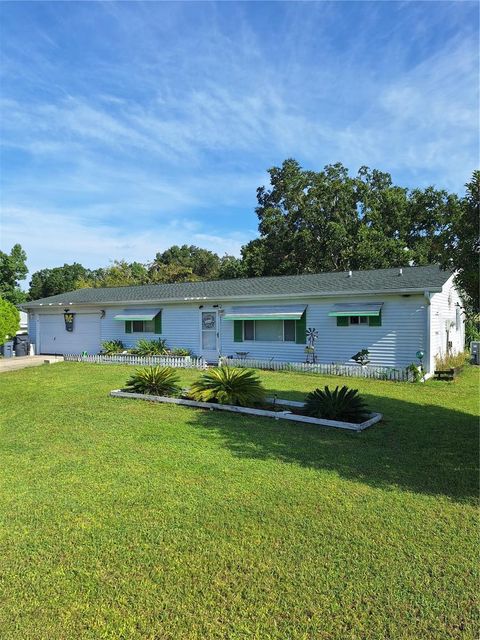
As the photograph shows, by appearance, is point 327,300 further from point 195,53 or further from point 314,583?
point 314,583

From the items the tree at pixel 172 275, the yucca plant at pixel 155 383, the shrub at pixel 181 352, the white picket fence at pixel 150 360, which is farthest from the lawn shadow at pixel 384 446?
the tree at pixel 172 275

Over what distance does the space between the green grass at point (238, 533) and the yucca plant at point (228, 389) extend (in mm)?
1683

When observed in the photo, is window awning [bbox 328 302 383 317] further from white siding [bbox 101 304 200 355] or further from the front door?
white siding [bbox 101 304 200 355]

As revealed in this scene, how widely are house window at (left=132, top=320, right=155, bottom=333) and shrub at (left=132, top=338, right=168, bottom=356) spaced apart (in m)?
0.67

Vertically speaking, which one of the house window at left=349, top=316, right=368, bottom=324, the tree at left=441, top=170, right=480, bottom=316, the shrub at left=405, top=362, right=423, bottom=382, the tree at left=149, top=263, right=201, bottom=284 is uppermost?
the tree at left=149, top=263, right=201, bottom=284

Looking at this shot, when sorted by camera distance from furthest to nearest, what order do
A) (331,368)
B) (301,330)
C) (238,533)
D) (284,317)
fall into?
(301,330) < (284,317) < (331,368) < (238,533)

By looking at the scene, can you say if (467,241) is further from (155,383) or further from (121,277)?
(121,277)

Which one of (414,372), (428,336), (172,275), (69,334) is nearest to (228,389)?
(414,372)

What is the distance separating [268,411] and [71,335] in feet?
52.9

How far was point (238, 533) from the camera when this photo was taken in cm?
369

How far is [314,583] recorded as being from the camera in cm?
299

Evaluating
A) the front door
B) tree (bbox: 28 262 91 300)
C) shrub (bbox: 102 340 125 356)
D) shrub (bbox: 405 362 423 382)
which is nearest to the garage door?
shrub (bbox: 102 340 125 356)

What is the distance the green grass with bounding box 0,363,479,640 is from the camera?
8.77ft

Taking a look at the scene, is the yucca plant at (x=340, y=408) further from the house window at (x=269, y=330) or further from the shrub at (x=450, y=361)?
the house window at (x=269, y=330)
